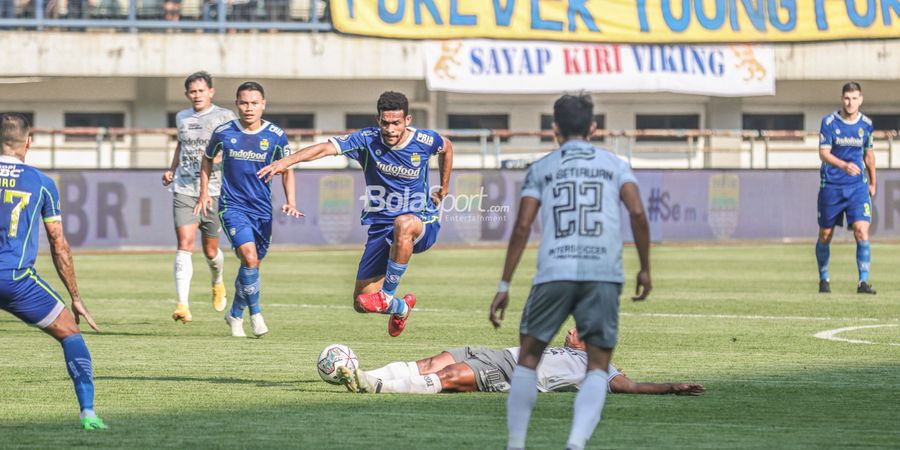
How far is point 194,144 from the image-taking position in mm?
15742

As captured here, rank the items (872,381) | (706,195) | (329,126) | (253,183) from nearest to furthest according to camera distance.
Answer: (872,381), (253,183), (706,195), (329,126)

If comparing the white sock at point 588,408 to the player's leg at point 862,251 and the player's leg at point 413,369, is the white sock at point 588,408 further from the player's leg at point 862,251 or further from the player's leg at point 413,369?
the player's leg at point 862,251

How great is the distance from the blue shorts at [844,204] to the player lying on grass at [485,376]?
9.73 meters

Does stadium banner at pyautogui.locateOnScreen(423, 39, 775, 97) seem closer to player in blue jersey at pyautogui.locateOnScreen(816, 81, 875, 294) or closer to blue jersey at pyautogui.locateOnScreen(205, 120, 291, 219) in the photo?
player in blue jersey at pyautogui.locateOnScreen(816, 81, 875, 294)

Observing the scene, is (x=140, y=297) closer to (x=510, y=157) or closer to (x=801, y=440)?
(x=801, y=440)

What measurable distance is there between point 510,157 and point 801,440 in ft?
92.3

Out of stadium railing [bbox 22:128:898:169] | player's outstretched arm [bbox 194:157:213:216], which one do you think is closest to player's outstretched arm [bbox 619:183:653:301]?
player's outstretched arm [bbox 194:157:213:216]

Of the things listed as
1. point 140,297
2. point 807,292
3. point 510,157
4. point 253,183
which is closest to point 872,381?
point 253,183

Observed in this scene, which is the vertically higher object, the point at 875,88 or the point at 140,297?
the point at 875,88

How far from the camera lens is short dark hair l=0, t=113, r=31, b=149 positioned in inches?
331

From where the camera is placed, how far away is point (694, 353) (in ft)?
41.5

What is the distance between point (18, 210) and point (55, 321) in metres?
0.64

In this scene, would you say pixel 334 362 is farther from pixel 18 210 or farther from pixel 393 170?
pixel 393 170

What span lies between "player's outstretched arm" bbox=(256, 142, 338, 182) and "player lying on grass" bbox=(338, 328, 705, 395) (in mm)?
1877
